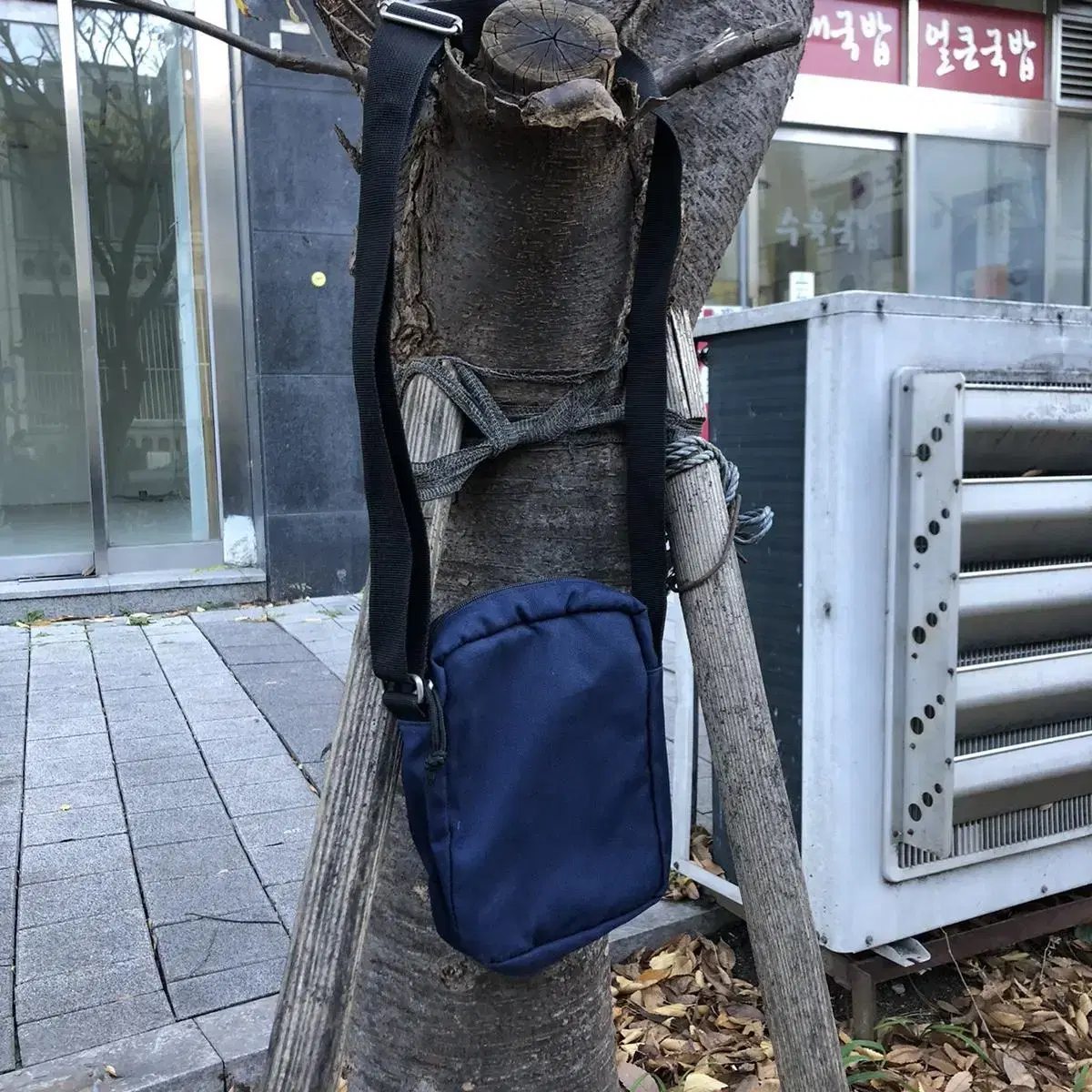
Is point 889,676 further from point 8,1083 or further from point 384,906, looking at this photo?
point 8,1083

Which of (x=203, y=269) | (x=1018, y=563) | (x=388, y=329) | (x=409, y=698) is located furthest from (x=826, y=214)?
(x=409, y=698)

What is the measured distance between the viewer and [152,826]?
3.49 metres

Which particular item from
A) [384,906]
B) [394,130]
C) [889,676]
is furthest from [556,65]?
[889,676]

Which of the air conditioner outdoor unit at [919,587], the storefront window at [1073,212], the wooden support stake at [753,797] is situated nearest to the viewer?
the wooden support stake at [753,797]

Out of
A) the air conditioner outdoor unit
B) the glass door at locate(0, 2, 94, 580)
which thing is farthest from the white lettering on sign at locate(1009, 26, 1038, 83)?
the air conditioner outdoor unit

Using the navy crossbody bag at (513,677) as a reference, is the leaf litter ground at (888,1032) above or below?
below

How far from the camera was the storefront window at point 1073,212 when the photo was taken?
934 centimetres

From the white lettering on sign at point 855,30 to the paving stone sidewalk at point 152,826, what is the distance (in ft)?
20.4

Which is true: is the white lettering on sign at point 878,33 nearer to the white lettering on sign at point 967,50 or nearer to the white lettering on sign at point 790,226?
the white lettering on sign at point 967,50

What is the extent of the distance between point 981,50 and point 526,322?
9.12m

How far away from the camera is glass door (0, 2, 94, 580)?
23.9ft

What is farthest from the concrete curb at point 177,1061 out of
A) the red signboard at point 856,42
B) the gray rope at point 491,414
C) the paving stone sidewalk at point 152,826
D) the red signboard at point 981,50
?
the red signboard at point 981,50

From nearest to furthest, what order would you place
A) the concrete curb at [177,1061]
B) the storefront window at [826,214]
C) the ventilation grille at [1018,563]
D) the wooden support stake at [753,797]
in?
the wooden support stake at [753,797], the concrete curb at [177,1061], the ventilation grille at [1018,563], the storefront window at [826,214]

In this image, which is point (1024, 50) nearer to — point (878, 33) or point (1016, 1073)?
point (878, 33)
